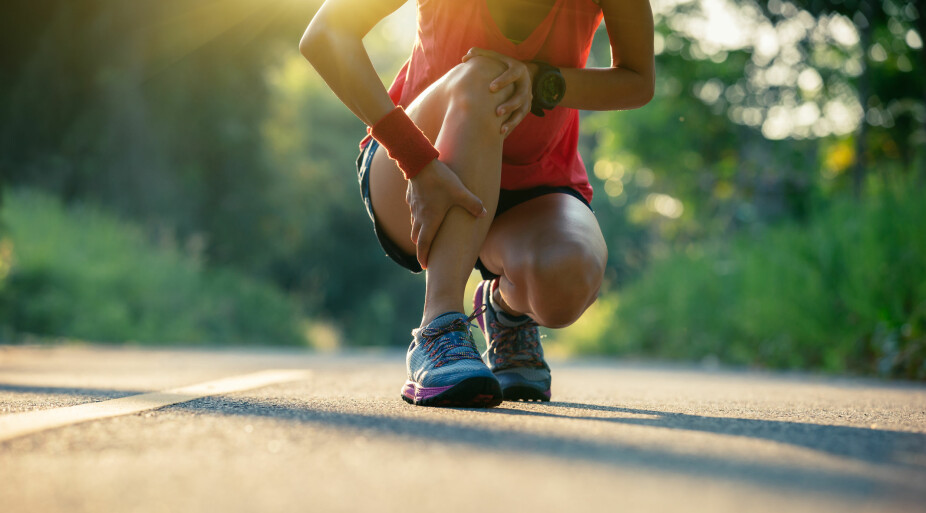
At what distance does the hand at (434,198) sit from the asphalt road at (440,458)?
0.43 meters

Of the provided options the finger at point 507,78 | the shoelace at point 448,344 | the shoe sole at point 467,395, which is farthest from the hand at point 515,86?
the shoe sole at point 467,395

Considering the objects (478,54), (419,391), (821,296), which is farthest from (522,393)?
(821,296)

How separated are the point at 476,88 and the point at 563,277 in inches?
20.3

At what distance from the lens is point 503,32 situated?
250cm

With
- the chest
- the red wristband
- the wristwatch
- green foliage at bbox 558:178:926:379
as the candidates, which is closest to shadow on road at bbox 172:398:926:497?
the red wristband

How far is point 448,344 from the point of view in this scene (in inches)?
83.3

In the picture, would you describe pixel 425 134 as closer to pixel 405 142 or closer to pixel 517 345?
pixel 405 142

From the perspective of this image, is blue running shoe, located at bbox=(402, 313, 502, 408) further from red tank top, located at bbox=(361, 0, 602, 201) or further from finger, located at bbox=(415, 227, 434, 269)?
red tank top, located at bbox=(361, 0, 602, 201)

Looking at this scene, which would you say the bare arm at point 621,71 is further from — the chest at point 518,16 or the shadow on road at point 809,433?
the shadow on road at point 809,433

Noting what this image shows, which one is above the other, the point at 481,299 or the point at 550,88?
the point at 550,88

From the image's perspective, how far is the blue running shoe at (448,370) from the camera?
1.99 m

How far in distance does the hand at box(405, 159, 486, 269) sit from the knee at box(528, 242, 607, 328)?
9.4 inches

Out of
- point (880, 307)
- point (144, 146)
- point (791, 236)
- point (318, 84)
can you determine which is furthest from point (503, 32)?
point (318, 84)

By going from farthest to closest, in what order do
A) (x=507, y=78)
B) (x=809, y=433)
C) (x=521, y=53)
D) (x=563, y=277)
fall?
(x=521, y=53), (x=563, y=277), (x=507, y=78), (x=809, y=433)
